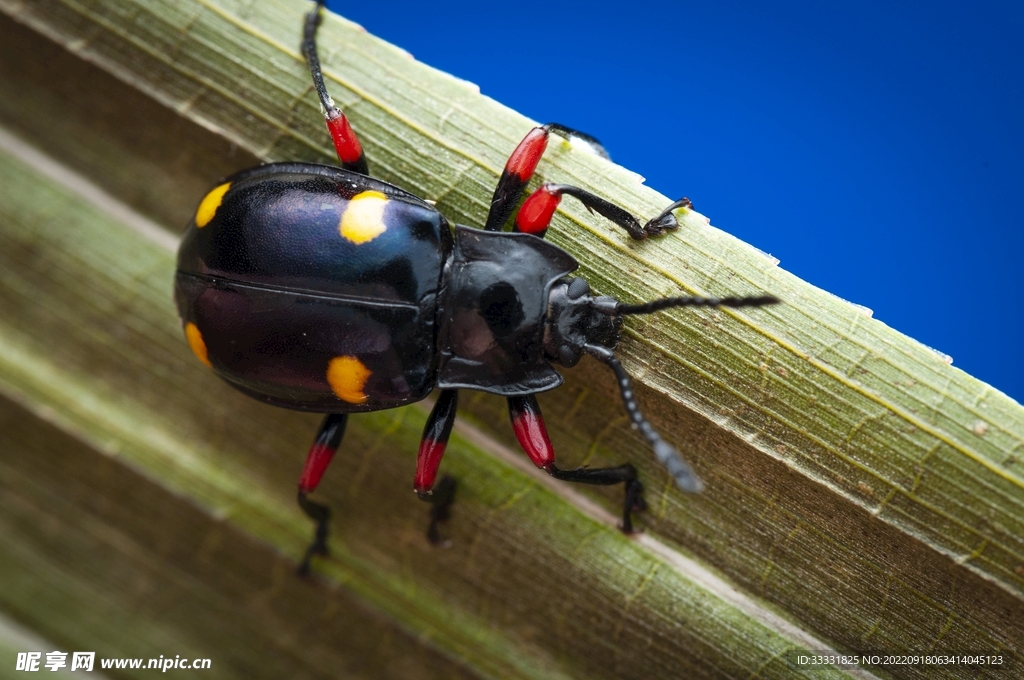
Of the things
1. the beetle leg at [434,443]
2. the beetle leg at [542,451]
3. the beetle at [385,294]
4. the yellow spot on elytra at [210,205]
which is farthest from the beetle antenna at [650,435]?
the yellow spot on elytra at [210,205]

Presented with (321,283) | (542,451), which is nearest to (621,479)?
(542,451)

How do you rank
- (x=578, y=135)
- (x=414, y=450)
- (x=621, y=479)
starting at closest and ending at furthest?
(x=621, y=479), (x=578, y=135), (x=414, y=450)

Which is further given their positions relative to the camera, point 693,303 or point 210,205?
point 210,205

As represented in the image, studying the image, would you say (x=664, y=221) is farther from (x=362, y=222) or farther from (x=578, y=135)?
(x=362, y=222)

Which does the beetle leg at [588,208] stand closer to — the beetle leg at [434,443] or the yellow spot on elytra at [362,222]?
the yellow spot on elytra at [362,222]

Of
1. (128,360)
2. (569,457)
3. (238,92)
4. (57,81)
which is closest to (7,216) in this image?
(57,81)

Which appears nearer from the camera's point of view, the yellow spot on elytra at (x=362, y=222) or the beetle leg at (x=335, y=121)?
the yellow spot on elytra at (x=362, y=222)
